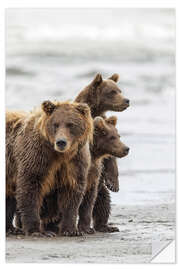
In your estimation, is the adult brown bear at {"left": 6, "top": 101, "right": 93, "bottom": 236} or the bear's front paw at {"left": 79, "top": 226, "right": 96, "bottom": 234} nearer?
the adult brown bear at {"left": 6, "top": 101, "right": 93, "bottom": 236}

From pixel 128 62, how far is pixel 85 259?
736cm

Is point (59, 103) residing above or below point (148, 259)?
above

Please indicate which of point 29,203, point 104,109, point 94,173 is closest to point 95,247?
point 29,203

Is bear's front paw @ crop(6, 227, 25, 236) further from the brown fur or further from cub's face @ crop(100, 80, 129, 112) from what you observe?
cub's face @ crop(100, 80, 129, 112)

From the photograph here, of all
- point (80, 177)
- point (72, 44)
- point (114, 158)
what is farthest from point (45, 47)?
point (80, 177)

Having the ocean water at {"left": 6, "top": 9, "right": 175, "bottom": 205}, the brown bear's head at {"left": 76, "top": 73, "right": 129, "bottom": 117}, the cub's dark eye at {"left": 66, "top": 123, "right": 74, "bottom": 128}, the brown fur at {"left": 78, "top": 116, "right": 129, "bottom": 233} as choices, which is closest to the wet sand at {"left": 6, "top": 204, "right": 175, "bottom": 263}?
the brown fur at {"left": 78, "top": 116, "right": 129, "bottom": 233}

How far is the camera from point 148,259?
329 inches

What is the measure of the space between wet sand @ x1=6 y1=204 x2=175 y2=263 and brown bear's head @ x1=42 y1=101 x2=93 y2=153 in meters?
0.97

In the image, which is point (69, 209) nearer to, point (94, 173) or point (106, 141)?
point (94, 173)

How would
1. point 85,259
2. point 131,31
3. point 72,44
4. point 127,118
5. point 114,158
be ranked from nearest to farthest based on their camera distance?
point 85,259, point 114,158, point 131,31, point 72,44, point 127,118

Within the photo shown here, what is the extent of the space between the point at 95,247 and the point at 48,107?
1510mm

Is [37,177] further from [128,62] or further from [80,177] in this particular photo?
[128,62]

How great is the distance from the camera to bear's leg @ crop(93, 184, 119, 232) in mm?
9361

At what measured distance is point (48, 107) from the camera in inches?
325
